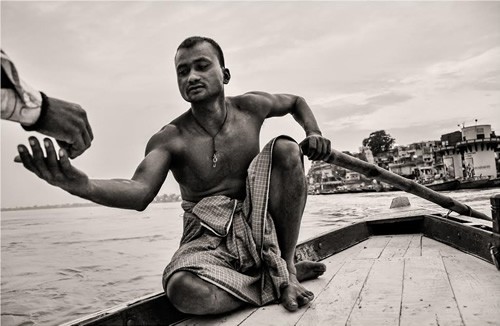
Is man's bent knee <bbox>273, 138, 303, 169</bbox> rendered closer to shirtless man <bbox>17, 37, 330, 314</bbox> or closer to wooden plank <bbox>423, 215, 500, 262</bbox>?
shirtless man <bbox>17, 37, 330, 314</bbox>

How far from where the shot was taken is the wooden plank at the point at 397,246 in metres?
2.89

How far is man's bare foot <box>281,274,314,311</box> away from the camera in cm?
173

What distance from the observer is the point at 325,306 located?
1744 millimetres

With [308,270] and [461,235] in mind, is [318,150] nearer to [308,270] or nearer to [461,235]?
[308,270]

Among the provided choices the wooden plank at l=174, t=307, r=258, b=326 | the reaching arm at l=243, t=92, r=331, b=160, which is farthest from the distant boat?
the wooden plank at l=174, t=307, r=258, b=326

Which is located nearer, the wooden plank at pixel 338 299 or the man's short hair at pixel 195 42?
the wooden plank at pixel 338 299

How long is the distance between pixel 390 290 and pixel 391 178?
140 cm

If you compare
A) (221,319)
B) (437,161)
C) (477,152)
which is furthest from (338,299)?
(437,161)

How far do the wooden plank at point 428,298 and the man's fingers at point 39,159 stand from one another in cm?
122

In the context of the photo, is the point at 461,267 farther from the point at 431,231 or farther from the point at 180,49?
the point at 180,49

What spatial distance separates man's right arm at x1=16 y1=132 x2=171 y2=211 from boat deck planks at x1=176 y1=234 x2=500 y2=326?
56 centimetres

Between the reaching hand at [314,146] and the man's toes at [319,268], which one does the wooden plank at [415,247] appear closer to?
the man's toes at [319,268]

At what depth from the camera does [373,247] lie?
132 inches

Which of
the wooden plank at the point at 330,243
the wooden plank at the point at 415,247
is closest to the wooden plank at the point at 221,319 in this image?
the wooden plank at the point at 330,243
